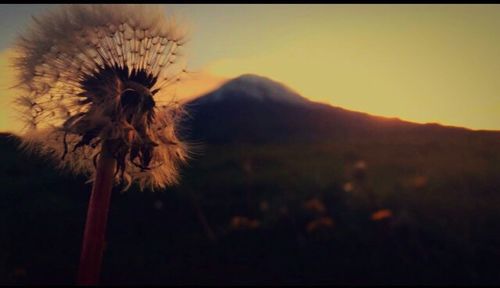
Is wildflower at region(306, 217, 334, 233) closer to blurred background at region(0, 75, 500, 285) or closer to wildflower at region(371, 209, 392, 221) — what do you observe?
blurred background at region(0, 75, 500, 285)

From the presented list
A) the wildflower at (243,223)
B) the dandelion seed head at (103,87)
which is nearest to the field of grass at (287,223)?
the wildflower at (243,223)

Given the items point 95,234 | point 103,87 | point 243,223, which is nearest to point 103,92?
point 103,87

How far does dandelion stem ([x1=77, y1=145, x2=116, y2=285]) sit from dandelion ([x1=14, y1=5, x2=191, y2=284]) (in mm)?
14

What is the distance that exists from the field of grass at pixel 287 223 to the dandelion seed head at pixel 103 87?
20.3 feet

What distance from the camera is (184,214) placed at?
13539 millimetres

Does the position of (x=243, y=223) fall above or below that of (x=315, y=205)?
below

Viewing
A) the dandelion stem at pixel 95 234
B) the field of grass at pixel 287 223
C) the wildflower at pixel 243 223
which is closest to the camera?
the dandelion stem at pixel 95 234

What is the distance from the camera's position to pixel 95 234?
165 inches

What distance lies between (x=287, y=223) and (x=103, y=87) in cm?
886

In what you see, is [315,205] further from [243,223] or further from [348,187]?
[243,223]

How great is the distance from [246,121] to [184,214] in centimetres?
1192

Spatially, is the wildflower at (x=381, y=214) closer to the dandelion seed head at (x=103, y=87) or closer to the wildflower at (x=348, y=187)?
the wildflower at (x=348, y=187)

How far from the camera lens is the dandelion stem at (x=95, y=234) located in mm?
4141

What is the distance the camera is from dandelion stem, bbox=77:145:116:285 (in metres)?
4.14
